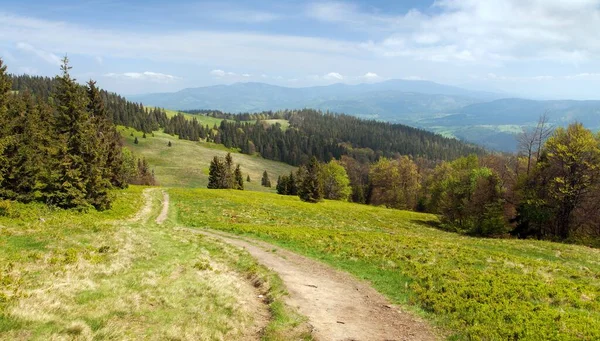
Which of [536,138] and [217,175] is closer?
[536,138]

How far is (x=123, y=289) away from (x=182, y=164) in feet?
475

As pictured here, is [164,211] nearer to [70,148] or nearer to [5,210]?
[70,148]

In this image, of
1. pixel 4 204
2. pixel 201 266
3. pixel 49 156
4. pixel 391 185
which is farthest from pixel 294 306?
pixel 391 185

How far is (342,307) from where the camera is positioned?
567 inches

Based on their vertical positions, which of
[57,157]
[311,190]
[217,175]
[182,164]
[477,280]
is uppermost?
[57,157]

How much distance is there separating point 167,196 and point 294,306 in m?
47.5

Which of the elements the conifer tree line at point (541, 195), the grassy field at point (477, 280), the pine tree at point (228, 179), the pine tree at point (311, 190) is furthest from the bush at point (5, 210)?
the pine tree at point (228, 179)

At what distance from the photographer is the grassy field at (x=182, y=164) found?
124738mm

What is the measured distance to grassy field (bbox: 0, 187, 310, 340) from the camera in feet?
30.6

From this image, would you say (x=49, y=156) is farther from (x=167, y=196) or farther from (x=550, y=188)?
(x=550, y=188)

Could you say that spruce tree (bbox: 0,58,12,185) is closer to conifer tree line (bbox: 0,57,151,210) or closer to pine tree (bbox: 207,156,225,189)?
conifer tree line (bbox: 0,57,151,210)

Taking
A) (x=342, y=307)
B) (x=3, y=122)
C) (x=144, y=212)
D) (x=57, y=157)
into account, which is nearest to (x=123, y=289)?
(x=342, y=307)

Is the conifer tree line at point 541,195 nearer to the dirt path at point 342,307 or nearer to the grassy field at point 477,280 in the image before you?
the grassy field at point 477,280

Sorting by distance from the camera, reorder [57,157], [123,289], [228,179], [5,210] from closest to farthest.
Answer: [123,289], [5,210], [57,157], [228,179]
